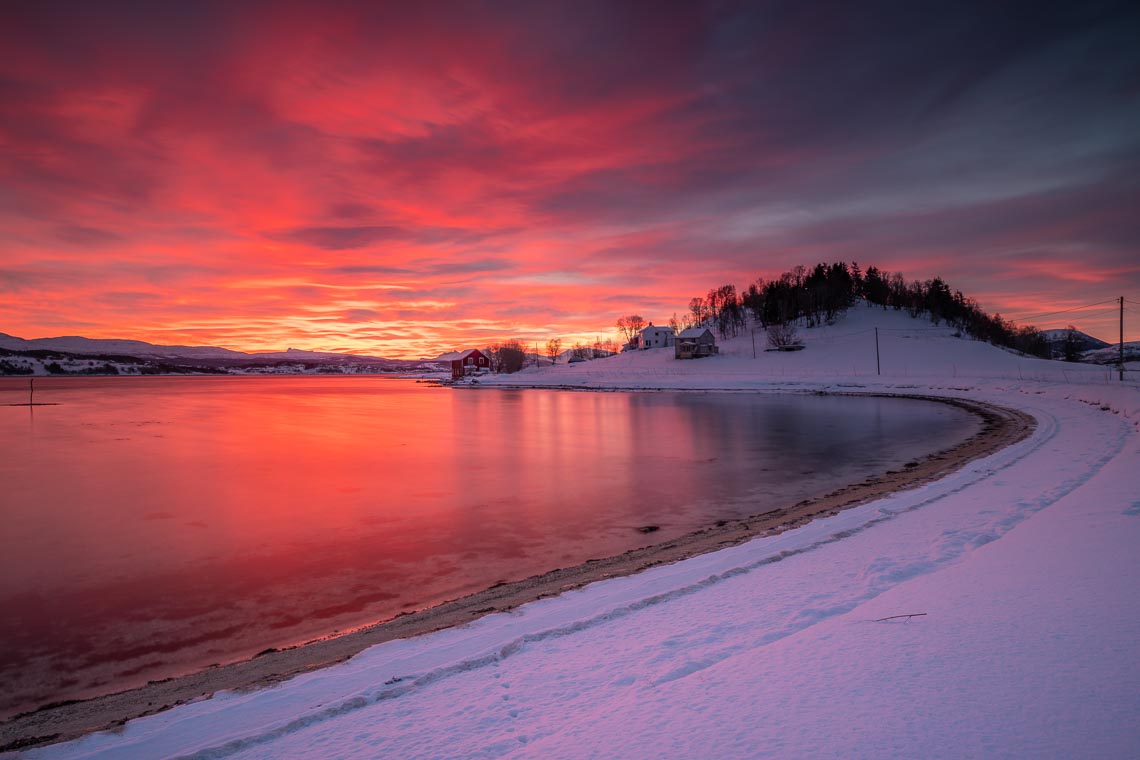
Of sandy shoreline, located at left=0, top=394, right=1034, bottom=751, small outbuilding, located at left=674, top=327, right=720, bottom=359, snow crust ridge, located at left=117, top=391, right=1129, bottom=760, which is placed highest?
small outbuilding, located at left=674, top=327, right=720, bottom=359

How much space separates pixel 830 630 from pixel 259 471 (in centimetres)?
2088

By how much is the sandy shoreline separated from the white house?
14549cm

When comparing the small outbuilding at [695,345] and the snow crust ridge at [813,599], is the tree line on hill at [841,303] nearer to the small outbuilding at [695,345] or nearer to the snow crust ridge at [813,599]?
the small outbuilding at [695,345]

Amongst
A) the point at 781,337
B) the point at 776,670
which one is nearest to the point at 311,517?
the point at 776,670

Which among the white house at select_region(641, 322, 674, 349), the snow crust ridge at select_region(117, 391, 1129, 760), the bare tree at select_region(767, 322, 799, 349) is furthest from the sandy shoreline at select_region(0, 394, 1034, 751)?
the white house at select_region(641, 322, 674, 349)

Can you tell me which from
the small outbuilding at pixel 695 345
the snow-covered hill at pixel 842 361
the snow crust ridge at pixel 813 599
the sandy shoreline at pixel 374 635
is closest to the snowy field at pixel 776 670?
the snow crust ridge at pixel 813 599

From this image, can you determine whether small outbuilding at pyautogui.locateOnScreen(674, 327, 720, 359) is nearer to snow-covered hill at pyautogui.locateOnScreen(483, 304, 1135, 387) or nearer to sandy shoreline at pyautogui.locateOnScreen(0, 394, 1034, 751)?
snow-covered hill at pyautogui.locateOnScreen(483, 304, 1135, 387)

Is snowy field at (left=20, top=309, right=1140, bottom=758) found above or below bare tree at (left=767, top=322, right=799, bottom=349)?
below

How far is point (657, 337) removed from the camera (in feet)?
518

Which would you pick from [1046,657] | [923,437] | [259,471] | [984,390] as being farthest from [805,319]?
[1046,657]

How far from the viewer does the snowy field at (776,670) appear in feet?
12.3

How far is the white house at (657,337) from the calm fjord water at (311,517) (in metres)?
126

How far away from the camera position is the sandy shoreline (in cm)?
541

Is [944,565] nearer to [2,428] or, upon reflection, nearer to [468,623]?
[468,623]
